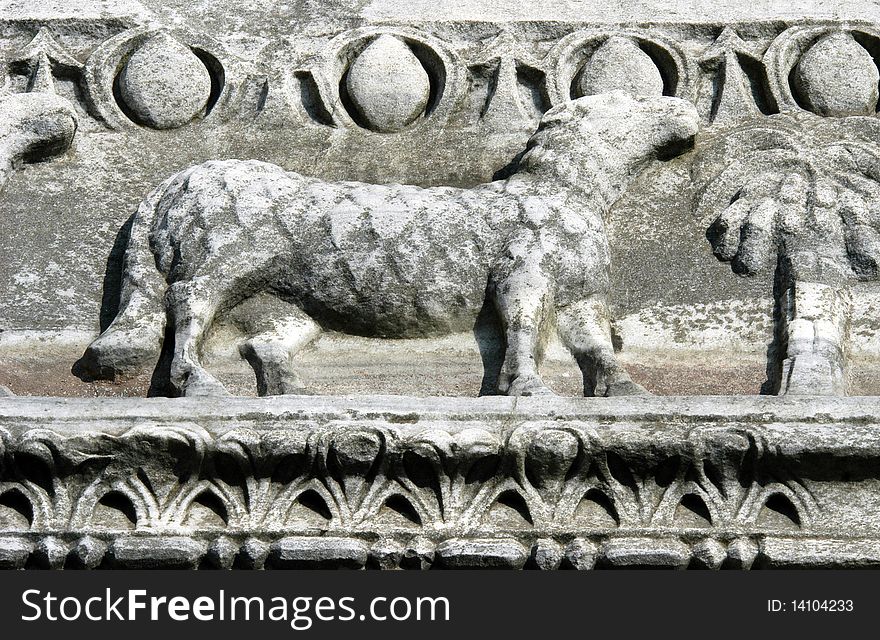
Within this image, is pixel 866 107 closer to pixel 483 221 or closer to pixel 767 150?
pixel 767 150

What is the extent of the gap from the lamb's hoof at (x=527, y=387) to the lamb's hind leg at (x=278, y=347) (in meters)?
0.56

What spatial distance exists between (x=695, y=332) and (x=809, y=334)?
0.33 metres

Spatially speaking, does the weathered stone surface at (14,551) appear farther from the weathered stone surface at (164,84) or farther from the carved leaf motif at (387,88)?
the carved leaf motif at (387,88)

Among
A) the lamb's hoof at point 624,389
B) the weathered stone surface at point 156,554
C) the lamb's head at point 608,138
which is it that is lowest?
the weathered stone surface at point 156,554

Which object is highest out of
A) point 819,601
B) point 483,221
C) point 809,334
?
Answer: point 483,221

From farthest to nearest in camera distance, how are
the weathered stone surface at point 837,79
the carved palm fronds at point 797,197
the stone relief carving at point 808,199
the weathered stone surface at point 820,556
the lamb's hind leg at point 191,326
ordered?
1. the weathered stone surface at point 837,79
2. the carved palm fronds at point 797,197
3. the stone relief carving at point 808,199
4. the lamb's hind leg at point 191,326
5. the weathered stone surface at point 820,556

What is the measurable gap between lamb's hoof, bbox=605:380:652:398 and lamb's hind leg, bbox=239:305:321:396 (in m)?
0.80

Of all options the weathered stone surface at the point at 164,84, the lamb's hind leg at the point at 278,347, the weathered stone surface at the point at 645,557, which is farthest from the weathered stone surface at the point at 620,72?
the weathered stone surface at the point at 645,557

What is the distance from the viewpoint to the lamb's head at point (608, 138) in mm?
5633

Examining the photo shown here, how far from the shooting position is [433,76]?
20.4ft

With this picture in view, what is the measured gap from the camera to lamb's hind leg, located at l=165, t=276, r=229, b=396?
→ 16.5ft

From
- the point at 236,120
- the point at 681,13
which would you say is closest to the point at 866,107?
the point at 681,13

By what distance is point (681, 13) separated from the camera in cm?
629

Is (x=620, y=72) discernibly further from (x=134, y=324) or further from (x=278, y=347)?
(x=134, y=324)
